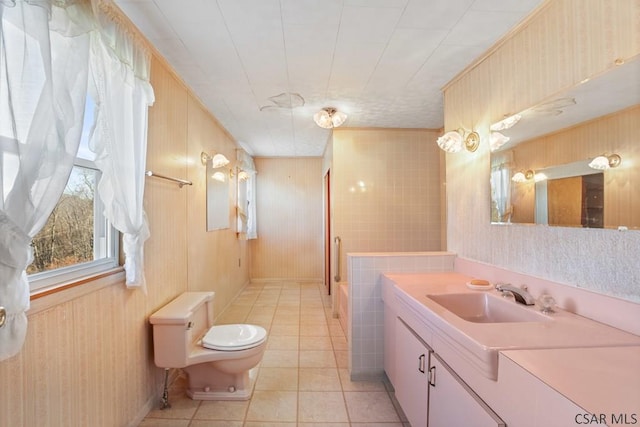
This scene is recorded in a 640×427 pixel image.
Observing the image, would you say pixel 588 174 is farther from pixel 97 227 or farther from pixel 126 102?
pixel 97 227

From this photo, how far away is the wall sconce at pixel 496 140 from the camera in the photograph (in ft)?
5.72

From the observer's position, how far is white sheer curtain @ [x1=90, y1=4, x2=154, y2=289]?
1.36 metres

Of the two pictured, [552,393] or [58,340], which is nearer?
[552,393]

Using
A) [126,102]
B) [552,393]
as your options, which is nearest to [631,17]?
[552,393]

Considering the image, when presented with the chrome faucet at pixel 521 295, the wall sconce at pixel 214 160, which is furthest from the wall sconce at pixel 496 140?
the wall sconce at pixel 214 160

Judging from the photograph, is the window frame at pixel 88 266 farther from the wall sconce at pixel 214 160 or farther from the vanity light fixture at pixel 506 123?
the vanity light fixture at pixel 506 123

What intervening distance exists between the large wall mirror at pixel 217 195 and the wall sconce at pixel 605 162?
2.99 m

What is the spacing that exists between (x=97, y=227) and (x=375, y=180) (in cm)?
287

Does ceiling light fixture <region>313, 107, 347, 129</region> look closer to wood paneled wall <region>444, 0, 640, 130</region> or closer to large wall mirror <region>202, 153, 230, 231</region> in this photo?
wood paneled wall <region>444, 0, 640, 130</region>

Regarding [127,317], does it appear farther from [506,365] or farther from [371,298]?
[506,365]

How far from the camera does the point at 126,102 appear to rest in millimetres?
1547

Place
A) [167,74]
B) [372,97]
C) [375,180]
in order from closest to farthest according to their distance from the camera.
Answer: [167,74], [372,97], [375,180]

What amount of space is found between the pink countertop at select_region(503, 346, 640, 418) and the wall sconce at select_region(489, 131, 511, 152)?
3.90ft

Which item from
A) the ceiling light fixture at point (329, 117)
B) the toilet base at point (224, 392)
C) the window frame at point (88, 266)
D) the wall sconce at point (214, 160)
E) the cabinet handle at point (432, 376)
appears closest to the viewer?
the window frame at point (88, 266)
